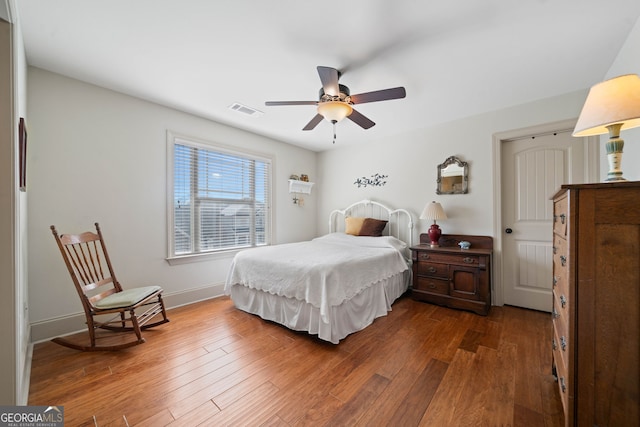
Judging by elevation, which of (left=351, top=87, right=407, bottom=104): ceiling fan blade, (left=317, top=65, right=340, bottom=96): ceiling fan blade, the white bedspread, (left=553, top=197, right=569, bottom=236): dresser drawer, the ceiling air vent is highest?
the ceiling air vent

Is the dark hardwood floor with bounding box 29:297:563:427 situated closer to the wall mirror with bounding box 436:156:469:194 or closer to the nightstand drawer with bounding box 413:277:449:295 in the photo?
the nightstand drawer with bounding box 413:277:449:295

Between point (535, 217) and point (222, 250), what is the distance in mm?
4007

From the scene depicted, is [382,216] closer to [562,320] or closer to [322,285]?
[322,285]

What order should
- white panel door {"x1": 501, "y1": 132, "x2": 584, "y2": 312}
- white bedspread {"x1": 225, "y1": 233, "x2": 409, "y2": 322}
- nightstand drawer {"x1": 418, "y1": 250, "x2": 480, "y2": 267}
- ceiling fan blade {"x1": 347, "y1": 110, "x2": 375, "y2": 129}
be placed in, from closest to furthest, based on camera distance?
white bedspread {"x1": 225, "y1": 233, "x2": 409, "y2": 322}, ceiling fan blade {"x1": 347, "y1": 110, "x2": 375, "y2": 129}, white panel door {"x1": 501, "y1": 132, "x2": 584, "y2": 312}, nightstand drawer {"x1": 418, "y1": 250, "x2": 480, "y2": 267}

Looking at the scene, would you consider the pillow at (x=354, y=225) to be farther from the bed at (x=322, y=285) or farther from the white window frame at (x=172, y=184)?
the white window frame at (x=172, y=184)

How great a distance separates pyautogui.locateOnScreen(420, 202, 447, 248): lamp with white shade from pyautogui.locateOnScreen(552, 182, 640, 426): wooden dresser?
7.08 feet

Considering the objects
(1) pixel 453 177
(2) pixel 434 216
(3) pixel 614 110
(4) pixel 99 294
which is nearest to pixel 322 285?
(2) pixel 434 216

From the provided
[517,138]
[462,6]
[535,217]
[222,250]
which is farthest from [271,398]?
[517,138]

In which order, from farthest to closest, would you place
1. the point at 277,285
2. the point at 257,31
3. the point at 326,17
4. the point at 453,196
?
the point at 453,196 → the point at 277,285 → the point at 257,31 → the point at 326,17

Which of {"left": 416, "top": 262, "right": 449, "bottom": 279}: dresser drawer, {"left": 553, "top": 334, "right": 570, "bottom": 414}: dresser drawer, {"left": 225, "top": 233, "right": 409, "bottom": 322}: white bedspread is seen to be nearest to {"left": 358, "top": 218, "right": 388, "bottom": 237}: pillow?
{"left": 225, "top": 233, "right": 409, "bottom": 322}: white bedspread

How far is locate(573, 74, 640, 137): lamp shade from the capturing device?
1071mm

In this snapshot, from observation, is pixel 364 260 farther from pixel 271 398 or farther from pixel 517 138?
pixel 517 138

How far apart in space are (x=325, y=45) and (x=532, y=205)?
9.57 ft

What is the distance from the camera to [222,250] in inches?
137
